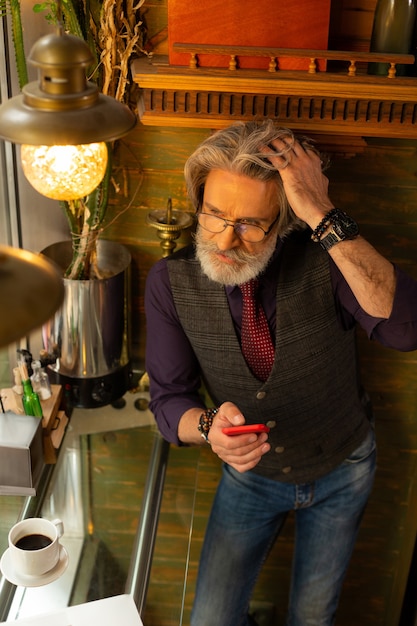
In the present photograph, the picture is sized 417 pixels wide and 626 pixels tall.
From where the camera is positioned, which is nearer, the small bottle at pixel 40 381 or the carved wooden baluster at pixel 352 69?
the carved wooden baluster at pixel 352 69

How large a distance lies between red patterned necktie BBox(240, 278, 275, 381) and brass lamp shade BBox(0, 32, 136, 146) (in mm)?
836

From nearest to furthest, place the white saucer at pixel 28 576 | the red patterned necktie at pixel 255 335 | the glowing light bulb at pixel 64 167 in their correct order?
the glowing light bulb at pixel 64 167
the white saucer at pixel 28 576
the red patterned necktie at pixel 255 335

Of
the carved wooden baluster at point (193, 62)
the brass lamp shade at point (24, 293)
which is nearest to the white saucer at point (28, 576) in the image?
the brass lamp shade at point (24, 293)

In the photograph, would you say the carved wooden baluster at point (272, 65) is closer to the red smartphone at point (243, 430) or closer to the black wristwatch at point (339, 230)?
the black wristwatch at point (339, 230)

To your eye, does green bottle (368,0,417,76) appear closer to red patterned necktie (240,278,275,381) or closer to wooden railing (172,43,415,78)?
wooden railing (172,43,415,78)

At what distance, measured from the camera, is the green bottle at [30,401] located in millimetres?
2137

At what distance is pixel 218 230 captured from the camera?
2.00 m

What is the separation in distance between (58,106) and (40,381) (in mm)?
1049

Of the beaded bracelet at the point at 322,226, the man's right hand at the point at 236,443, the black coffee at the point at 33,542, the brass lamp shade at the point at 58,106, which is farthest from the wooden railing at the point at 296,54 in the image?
the black coffee at the point at 33,542

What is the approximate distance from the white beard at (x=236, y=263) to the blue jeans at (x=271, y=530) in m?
0.67

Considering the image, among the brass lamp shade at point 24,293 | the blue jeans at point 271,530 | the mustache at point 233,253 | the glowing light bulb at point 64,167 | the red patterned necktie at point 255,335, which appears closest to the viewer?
the brass lamp shade at point 24,293

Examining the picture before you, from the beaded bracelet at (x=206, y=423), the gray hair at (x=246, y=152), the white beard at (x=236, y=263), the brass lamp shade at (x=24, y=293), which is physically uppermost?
the brass lamp shade at (x=24, y=293)

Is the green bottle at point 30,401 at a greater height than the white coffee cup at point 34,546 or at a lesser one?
greater

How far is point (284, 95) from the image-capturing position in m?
1.98
